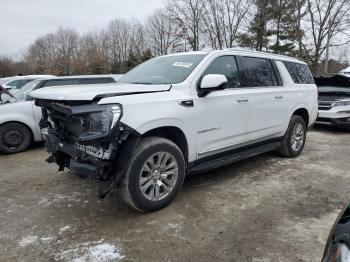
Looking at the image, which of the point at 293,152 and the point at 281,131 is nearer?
the point at 281,131

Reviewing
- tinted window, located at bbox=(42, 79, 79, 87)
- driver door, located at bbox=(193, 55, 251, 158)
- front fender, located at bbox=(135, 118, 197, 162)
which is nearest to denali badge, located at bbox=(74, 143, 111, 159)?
front fender, located at bbox=(135, 118, 197, 162)

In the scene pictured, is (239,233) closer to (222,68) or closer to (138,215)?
(138,215)

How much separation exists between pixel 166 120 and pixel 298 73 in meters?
3.56

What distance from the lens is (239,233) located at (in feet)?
10.8

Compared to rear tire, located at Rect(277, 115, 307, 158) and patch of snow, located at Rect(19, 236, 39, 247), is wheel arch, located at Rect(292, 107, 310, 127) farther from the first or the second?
patch of snow, located at Rect(19, 236, 39, 247)

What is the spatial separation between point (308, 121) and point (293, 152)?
2.47ft

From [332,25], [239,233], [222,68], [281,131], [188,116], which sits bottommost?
[239,233]

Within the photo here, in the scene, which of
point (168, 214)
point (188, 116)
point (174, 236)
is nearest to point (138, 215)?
point (168, 214)

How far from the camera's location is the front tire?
3.41m

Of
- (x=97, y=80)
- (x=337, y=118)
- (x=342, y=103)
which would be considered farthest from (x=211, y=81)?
(x=342, y=103)

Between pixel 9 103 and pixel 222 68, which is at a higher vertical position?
pixel 222 68

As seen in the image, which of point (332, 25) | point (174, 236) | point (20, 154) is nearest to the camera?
point (174, 236)

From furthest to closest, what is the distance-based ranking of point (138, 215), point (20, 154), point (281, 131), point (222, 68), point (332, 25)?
point (332, 25) < point (20, 154) < point (281, 131) < point (222, 68) < point (138, 215)

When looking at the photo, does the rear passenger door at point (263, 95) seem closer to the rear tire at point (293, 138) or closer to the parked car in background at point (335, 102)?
the rear tire at point (293, 138)
